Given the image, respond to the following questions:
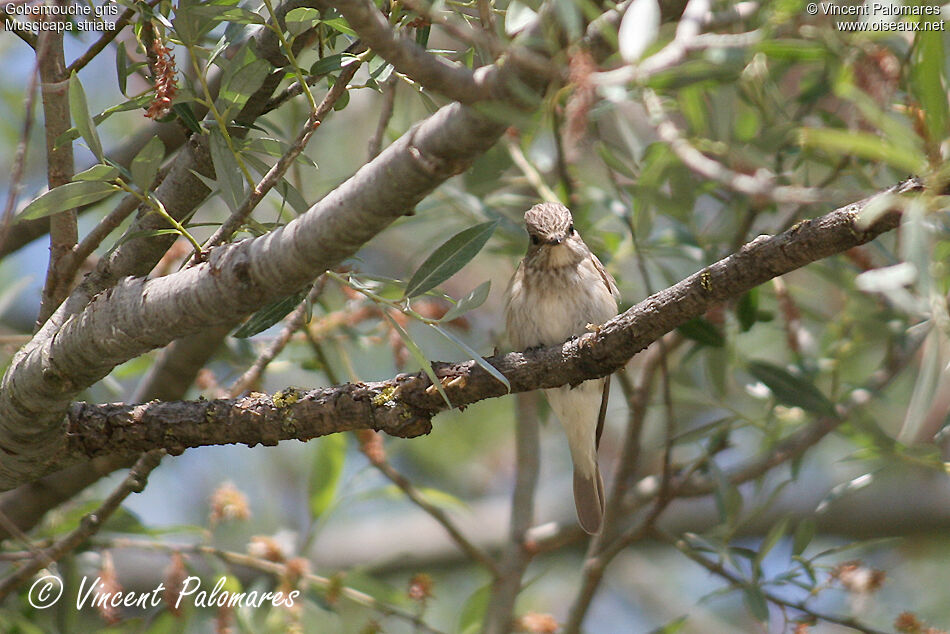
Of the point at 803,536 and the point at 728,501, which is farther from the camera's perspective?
the point at 728,501

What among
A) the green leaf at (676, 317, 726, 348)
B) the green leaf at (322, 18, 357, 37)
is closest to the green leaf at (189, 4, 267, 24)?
the green leaf at (322, 18, 357, 37)

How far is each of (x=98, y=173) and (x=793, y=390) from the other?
8.39 feet

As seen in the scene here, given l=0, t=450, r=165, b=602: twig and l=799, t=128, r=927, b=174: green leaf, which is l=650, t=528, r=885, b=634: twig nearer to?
l=0, t=450, r=165, b=602: twig

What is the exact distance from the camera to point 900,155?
139 centimetres

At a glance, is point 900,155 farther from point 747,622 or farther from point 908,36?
point 747,622

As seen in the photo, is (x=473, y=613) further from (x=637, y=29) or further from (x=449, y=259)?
(x=637, y=29)

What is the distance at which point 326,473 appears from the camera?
394cm

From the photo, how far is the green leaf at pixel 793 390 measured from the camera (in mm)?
3467

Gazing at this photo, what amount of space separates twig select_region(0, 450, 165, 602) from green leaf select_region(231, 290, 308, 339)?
0.61 m

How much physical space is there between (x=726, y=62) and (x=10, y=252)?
274 cm

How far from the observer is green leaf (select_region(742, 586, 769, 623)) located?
3.10 meters

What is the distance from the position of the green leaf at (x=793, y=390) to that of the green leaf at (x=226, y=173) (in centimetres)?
219

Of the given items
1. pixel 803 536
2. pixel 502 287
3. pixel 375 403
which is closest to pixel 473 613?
pixel 803 536

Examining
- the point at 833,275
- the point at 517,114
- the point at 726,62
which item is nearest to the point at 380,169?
the point at 517,114
